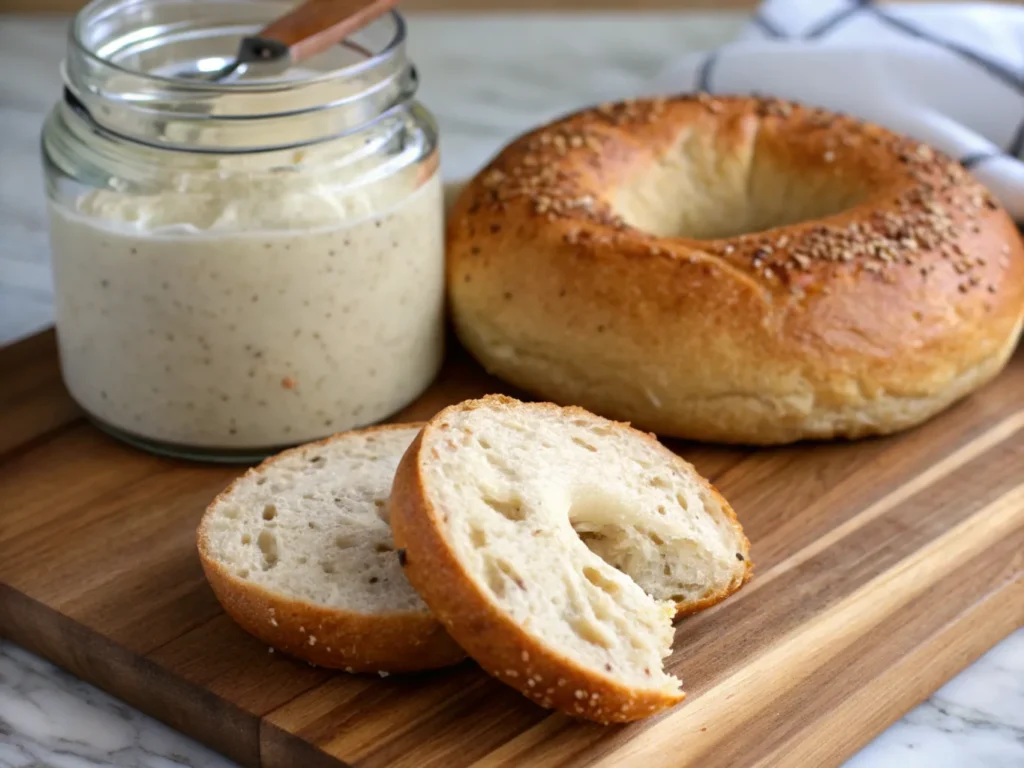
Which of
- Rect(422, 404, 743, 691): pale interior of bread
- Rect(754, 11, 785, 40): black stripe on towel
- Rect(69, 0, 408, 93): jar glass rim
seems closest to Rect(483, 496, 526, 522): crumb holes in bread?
Rect(422, 404, 743, 691): pale interior of bread

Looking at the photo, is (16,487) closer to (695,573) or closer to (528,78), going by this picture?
(695,573)

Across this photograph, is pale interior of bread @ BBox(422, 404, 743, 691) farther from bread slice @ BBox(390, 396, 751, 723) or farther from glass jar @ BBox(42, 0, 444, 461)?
glass jar @ BBox(42, 0, 444, 461)

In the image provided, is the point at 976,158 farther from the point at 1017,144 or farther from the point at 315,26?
the point at 315,26

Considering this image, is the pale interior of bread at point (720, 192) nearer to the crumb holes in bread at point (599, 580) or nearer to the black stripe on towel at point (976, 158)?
the black stripe on towel at point (976, 158)

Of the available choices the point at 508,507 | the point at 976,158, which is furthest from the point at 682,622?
the point at 976,158

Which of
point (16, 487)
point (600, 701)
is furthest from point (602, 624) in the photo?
point (16, 487)

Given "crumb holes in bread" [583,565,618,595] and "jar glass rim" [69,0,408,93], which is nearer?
"crumb holes in bread" [583,565,618,595]
